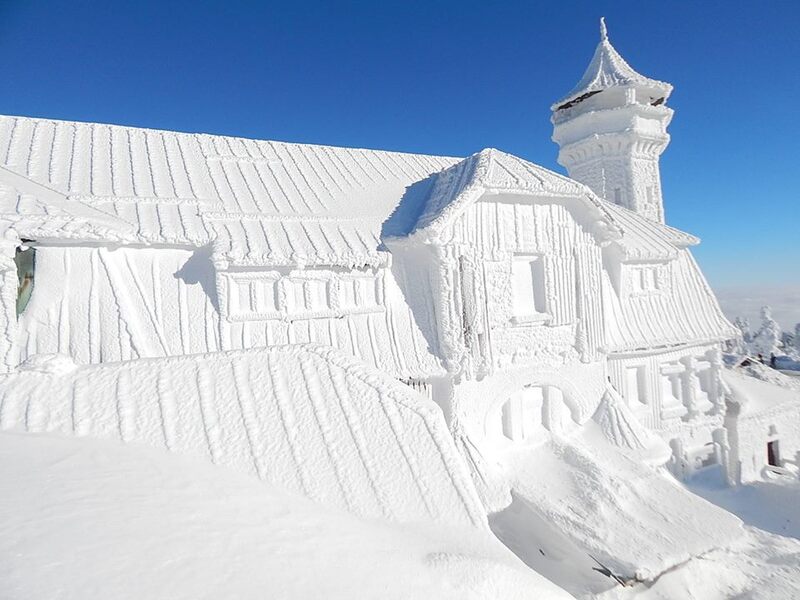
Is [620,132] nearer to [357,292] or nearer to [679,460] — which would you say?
[679,460]

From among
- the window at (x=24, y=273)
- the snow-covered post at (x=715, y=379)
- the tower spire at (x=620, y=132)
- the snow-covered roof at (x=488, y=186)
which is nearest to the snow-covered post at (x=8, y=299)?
the window at (x=24, y=273)

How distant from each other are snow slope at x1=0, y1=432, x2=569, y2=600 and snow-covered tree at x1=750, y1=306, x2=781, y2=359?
50163 mm

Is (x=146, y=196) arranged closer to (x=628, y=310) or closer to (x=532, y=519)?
(x=532, y=519)

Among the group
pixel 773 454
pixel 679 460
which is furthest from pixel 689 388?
pixel 773 454

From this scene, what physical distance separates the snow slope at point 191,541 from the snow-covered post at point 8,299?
3.47m

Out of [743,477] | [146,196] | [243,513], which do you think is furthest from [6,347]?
[743,477]

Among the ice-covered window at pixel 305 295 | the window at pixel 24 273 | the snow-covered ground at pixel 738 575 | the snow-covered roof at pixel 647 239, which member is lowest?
the snow-covered ground at pixel 738 575

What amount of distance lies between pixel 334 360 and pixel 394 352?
3212 mm

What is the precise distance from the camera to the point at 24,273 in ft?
25.4

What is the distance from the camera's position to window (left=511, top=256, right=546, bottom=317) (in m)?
10.7

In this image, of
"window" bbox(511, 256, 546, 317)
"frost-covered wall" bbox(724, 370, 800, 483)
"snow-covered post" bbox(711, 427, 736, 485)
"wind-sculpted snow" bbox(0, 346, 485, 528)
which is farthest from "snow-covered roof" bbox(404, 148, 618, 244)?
"frost-covered wall" bbox(724, 370, 800, 483)

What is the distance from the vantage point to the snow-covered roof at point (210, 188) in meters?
8.89

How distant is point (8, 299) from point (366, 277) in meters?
5.80

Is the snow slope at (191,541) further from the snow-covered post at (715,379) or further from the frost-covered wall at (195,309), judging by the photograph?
the snow-covered post at (715,379)
